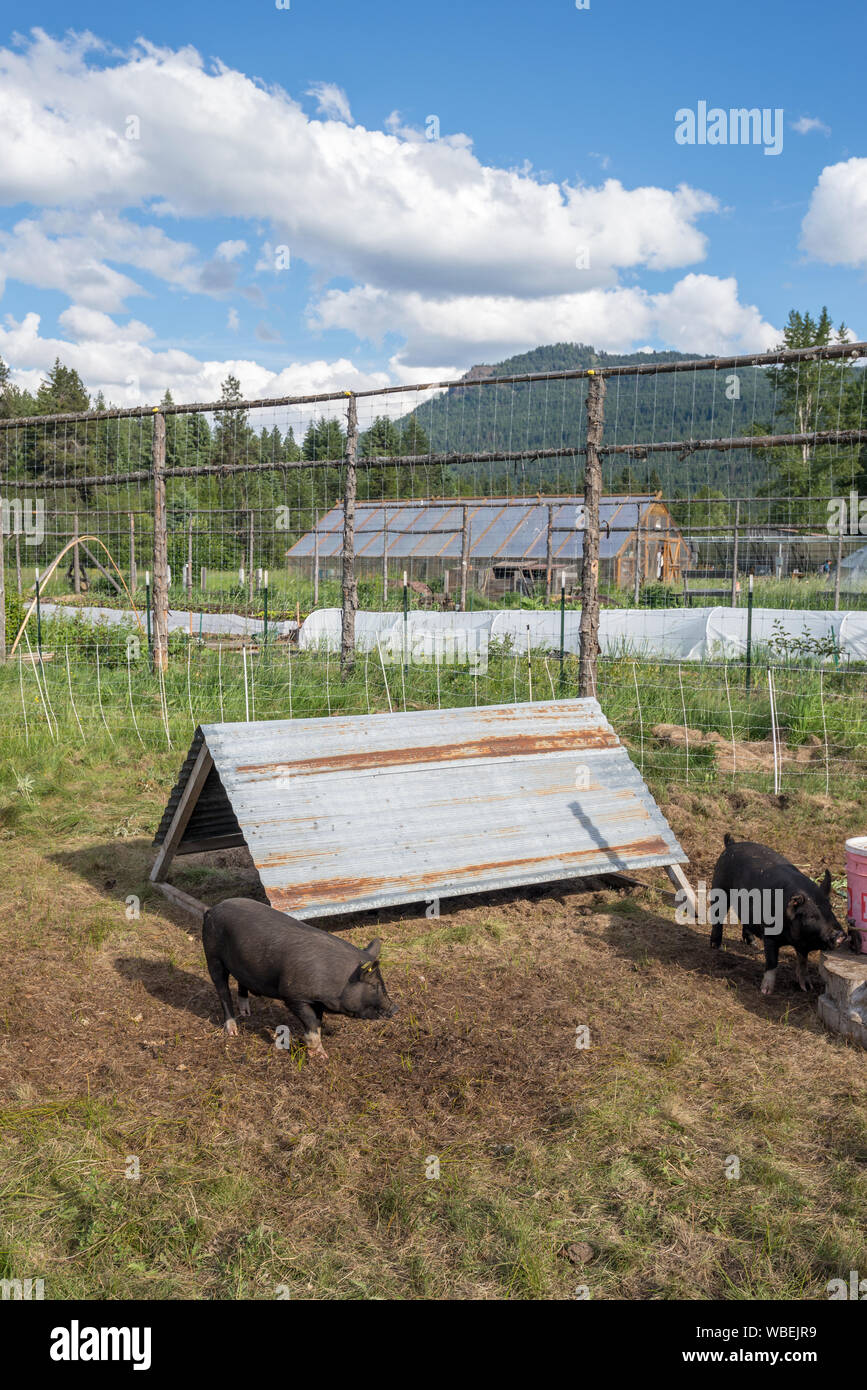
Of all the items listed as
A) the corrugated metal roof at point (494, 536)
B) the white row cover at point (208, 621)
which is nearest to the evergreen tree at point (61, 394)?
the corrugated metal roof at point (494, 536)

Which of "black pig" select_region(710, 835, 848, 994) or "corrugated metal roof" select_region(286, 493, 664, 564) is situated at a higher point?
"corrugated metal roof" select_region(286, 493, 664, 564)

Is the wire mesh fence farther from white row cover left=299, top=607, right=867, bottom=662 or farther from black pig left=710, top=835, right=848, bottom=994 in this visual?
black pig left=710, top=835, right=848, bottom=994

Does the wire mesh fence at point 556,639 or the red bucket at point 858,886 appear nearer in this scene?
the red bucket at point 858,886

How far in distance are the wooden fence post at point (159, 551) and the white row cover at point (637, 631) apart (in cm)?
200

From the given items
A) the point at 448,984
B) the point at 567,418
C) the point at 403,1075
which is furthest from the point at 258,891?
the point at 567,418

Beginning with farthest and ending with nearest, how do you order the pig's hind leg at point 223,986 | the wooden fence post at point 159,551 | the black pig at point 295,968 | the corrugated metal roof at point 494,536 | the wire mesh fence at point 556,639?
1. the corrugated metal roof at point 494,536
2. the wooden fence post at point 159,551
3. the wire mesh fence at point 556,639
4. the pig's hind leg at point 223,986
5. the black pig at point 295,968

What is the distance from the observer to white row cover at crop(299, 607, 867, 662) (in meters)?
13.7

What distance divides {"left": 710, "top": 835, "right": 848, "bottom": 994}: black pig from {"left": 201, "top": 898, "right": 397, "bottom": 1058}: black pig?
2.24 metres

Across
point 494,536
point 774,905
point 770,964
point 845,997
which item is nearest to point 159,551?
point 774,905

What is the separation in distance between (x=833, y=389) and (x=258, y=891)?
14.5 meters

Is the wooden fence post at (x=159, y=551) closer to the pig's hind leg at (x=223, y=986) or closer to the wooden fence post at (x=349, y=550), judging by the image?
the wooden fence post at (x=349, y=550)

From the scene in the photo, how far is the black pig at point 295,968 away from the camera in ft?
15.3

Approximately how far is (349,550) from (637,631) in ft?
18.1

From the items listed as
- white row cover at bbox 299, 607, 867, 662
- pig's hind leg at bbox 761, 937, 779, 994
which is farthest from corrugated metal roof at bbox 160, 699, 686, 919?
white row cover at bbox 299, 607, 867, 662
